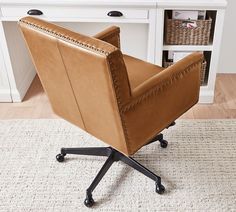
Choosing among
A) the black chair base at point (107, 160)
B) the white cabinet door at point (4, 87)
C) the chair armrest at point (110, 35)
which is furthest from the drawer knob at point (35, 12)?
the black chair base at point (107, 160)

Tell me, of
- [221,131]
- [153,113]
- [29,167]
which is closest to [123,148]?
[153,113]

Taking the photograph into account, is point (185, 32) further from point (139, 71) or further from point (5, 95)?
point (5, 95)

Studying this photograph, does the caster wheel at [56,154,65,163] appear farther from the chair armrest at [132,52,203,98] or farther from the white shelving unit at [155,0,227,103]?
the white shelving unit at [155,0,227,103]

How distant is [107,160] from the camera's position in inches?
69.2

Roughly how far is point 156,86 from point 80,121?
406 mm

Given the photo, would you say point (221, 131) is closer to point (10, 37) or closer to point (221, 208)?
point (221, 208)

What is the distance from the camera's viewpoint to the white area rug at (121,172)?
164 cm

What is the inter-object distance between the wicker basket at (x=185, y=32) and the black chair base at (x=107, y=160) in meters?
0.71

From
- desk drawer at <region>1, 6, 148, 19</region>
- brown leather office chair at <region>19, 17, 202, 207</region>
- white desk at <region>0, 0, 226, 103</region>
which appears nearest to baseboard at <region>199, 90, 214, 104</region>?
white desk at <region>0, 0, 226, 103</region>

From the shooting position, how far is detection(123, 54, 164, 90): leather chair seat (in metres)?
1.70

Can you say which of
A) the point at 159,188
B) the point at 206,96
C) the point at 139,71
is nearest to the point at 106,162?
the point at 159,188

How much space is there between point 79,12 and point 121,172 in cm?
107

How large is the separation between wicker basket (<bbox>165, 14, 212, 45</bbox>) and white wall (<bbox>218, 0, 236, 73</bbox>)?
0.43 meters

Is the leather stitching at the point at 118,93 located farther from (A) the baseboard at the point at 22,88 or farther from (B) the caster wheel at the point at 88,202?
(A) the baseboard at the point at 22,88
